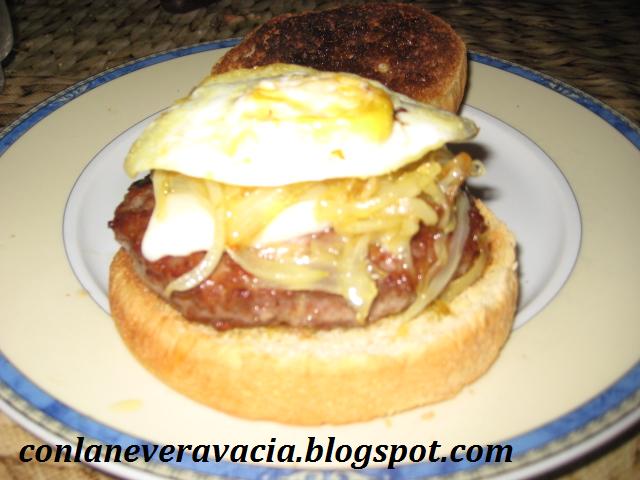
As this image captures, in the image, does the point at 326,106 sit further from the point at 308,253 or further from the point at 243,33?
the point at 243,33

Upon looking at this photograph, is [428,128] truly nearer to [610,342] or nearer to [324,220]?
[324,220]

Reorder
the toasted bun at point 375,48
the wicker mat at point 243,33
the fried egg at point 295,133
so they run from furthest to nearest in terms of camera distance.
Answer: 1. the wicker mat at point 243,33
2. the toasted bun at point 375,48
3. the fried egg at point 295,133

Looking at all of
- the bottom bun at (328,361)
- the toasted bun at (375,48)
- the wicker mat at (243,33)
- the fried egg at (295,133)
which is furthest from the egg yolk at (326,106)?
the wicker mat at (243,33)

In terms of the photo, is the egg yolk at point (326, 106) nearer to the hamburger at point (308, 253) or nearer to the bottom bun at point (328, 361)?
the hamburger at point (308, 253)

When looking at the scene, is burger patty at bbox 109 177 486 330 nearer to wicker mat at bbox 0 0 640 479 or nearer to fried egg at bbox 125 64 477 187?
fried egg at bbox 125 64 477 187

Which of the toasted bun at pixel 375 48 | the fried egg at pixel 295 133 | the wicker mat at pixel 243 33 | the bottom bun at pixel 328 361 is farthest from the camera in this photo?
the wicker mat at pixel 243 33

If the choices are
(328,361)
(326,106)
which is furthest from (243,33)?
(328,361)

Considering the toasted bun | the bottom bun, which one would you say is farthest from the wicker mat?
the bottom bun

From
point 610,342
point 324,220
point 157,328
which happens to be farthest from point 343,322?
point 610,342
